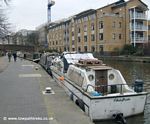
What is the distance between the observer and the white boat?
15.5 meters

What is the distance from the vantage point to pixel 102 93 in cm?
1720

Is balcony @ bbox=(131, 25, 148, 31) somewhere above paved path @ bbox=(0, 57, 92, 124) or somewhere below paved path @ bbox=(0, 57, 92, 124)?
above

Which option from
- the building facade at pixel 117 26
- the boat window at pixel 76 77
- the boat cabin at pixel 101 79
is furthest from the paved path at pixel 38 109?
the building facade at pixel 117 26

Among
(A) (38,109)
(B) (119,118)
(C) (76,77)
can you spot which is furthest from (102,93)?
(A) (38,109)

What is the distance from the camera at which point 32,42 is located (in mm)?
154875

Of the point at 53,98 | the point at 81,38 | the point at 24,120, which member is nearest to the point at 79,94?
the point at 53,98

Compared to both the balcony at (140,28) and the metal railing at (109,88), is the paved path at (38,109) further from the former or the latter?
the balcony at (140,28)

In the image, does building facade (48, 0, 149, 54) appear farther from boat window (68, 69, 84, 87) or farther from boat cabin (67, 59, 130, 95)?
boat cabin (67, 59, 130, 95)

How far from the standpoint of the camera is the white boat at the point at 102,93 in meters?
15.5

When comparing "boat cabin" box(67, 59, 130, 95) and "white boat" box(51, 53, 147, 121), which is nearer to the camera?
"white boat" box(51, 53, 147, 121)

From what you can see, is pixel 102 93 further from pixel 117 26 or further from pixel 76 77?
pixel 117 26

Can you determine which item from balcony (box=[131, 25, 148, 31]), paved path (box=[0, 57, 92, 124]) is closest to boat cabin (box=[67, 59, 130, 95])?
paved path (box=[0, 57, 92, 124])

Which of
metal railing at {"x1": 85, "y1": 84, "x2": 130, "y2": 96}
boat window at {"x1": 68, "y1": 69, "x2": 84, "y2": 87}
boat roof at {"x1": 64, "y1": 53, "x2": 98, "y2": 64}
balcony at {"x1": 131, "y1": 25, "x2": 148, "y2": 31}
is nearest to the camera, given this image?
metal railing at {"x1": 85, "y1": 84, "x2": 130, "y2": 96}

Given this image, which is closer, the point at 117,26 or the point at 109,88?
the point at 109,88
